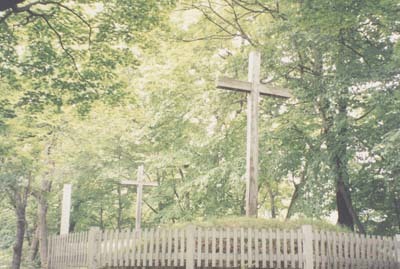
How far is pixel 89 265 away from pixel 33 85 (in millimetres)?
4849

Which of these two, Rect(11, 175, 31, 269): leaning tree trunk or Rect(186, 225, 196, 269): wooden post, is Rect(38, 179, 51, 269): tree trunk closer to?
Rect(11, 175, 31, 269): leaning tree trunk

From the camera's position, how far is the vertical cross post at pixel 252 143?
374 inches

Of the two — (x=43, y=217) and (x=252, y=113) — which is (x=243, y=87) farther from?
(x=43, y=217)

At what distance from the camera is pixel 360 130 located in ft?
42.8

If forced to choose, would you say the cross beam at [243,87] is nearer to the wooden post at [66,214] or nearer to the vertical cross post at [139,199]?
the vertical cross post at [139,199]

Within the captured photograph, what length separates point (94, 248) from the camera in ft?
29.6

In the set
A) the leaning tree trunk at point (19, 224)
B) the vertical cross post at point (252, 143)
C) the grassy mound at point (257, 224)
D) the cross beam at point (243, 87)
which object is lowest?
the leaning tree trunk at point (19, 224)

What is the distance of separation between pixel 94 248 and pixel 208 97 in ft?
25.1

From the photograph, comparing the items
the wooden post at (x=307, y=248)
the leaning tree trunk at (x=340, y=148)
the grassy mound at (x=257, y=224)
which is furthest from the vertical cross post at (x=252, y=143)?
the leaning tree trunk at (x=340, y=148)

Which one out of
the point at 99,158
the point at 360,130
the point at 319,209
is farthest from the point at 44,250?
the point at 360,130

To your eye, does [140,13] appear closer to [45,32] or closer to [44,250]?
[45,32]

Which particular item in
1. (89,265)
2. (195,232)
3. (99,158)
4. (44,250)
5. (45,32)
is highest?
(45,32)

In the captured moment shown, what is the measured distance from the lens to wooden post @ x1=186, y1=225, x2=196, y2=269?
8172mm

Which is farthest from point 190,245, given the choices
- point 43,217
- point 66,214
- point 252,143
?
point 43,217
